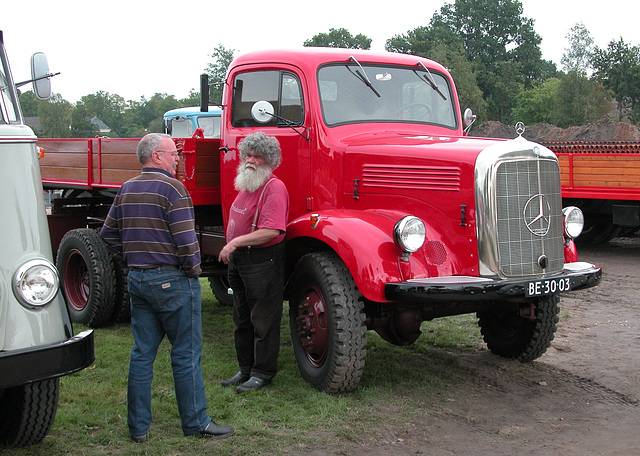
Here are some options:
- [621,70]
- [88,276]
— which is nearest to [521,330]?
[88,276]

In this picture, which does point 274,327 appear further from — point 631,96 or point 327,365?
point 631,96

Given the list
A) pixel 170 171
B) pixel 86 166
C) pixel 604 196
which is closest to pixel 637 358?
pixel 170 171

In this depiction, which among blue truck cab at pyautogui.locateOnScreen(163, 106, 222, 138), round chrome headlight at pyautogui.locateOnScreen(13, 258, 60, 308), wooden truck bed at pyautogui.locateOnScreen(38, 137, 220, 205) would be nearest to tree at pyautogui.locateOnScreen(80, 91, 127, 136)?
blue truck cab at pyautogui.locateOnScreen(163, 106, 222, 138)

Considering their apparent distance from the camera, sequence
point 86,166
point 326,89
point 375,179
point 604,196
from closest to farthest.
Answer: point 375,179 → point 326,89 → point 86,166 → point 604,196

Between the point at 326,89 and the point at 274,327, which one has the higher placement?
the point at 326,89

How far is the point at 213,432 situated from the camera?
4148 millimetres

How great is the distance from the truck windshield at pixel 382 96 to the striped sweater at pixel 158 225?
1879 mm

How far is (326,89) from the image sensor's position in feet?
18.5

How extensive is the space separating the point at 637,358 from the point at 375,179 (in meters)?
2.73

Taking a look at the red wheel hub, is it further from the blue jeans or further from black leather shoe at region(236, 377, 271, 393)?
the blue jeans

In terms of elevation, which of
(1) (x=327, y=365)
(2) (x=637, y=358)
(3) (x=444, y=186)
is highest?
(3) (x=444, y=186)

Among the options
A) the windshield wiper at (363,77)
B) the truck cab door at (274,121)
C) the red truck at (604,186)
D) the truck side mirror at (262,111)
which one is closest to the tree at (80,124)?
the red truck at (604,186)

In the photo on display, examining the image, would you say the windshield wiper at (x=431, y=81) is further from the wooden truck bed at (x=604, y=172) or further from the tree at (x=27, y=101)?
the wooden truck bed at (x=604, y=172)

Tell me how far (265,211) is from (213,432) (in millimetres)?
1478
